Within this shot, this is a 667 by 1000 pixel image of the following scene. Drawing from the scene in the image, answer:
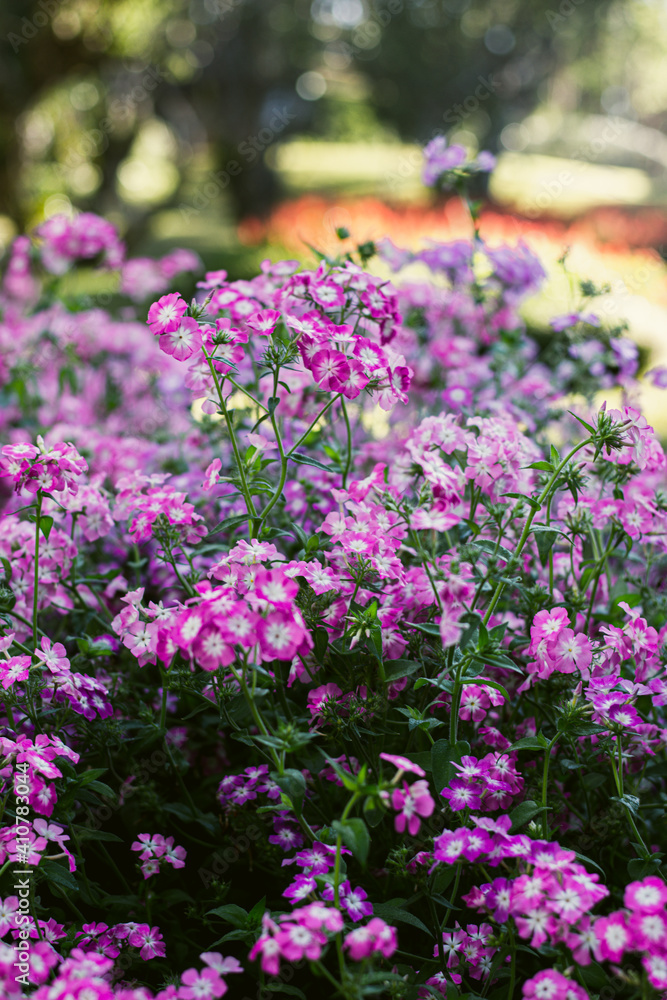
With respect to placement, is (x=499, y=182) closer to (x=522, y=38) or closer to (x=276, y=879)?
(x=522, y=38)

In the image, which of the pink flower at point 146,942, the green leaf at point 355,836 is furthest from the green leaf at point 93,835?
the green leaf at point 355,836

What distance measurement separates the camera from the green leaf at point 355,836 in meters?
0.96

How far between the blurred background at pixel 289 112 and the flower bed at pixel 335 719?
4.52 metres

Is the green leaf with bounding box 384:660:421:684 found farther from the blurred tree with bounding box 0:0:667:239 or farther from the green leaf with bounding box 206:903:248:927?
the blurred tree with bounding box 0:0:667:239

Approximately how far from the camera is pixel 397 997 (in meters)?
1.05

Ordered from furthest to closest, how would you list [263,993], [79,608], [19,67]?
1. [19,67]
2. [79,608]
3. [263,993]

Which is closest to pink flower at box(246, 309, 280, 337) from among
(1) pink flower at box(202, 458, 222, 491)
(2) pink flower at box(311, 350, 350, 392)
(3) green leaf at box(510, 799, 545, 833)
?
(2) pink flower at box(311, 350, 350, 392)

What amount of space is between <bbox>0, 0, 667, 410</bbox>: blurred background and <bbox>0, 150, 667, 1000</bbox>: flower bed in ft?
14.8

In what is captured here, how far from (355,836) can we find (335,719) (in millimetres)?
273

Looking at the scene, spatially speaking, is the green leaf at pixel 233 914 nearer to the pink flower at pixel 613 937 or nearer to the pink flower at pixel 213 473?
the pink flower at pixel 613 937

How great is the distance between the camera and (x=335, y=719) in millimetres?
1248

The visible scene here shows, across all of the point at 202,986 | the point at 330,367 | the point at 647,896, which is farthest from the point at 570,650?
the point at 202,986

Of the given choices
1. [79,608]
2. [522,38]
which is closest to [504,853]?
[79,608]

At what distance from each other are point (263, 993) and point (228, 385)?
1.01 m
